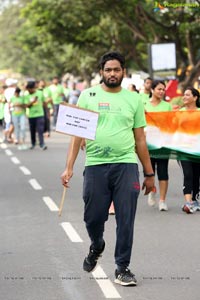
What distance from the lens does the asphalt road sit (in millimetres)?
7434

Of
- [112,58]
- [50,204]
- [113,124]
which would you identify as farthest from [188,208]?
[112,58]

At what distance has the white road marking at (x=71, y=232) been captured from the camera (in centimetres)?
1001

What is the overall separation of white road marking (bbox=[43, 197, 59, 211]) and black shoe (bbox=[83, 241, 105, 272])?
4613mm

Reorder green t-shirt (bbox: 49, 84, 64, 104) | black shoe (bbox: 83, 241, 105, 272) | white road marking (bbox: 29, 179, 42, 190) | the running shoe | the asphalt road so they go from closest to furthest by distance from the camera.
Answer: the asphalt road → black shoe (bbox: 83, 241, 105, 272) → the running shoe → white road marking (bbox: 29, 179, 42, 190) → green t-shirt (bbox: 49, 84, 64, 104)

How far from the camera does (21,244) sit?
9.71 metres

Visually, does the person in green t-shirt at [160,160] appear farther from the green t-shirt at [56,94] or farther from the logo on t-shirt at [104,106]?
the green t-shirt at [56,94]

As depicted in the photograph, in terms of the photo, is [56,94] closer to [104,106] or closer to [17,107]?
[17,107]

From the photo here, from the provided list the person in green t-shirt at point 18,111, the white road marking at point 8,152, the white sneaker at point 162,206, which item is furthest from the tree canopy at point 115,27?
the white sneaker at point 162,206

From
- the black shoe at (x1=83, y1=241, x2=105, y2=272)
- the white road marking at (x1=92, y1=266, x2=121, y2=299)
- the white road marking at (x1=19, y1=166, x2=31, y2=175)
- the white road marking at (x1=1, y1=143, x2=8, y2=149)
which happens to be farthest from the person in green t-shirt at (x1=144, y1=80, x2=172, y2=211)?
the white road marking at (x1=1, y1=143, x2=8, y2=149)

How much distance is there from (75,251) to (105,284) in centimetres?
164

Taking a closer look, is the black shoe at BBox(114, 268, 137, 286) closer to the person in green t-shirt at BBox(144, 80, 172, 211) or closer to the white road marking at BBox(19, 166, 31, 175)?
the person in green t-shirt at BBox(144, 80, 172, 211)

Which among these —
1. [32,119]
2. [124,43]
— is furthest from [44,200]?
[124,43]

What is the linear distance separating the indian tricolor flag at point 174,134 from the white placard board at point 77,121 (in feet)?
17.3

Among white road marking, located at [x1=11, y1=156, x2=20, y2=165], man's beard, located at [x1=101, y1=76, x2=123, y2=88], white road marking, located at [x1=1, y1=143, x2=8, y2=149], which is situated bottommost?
white road marking, located at [x1=1, y1=143, x2=8, y2=149]
